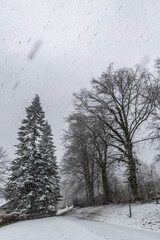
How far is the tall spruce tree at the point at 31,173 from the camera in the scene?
21.2 metres

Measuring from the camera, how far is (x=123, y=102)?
19.3m

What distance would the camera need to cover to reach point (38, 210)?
2230 cm

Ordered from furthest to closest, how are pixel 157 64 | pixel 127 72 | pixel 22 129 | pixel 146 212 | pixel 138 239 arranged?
pixel 22 129 < pixel 127 72 < pixel 157 64 < pixel 146 212 < pixel 138 239

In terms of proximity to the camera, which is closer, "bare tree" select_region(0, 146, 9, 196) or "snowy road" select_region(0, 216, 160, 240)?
"snowy road" select_region(0, 216, 160, 240)

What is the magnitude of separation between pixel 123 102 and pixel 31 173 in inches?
537

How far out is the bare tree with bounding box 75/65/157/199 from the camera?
17.6 meters

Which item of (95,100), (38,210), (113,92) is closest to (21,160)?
(38,210)

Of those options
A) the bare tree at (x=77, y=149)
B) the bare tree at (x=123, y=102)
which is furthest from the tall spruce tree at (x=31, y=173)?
the bare tree at (x=123, y=102)

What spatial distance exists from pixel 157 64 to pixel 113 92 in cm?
539

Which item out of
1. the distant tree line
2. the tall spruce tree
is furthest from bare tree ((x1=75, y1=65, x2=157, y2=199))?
the tall spruce tree

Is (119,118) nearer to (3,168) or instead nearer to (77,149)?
(77,149)

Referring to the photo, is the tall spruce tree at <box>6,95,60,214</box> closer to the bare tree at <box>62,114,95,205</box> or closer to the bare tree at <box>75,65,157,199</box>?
the bare tree at <box>62,114,95,205</box>

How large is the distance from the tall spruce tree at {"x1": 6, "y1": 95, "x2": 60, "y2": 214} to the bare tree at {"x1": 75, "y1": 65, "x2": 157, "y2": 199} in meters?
8.22

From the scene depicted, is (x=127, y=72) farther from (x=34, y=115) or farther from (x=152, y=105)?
(x=34, y=115)
